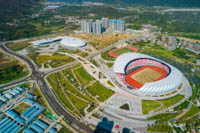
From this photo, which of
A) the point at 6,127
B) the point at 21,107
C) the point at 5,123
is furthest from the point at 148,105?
the point at 5,123

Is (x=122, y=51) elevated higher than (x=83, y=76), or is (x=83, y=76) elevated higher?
(x=122, y=51)

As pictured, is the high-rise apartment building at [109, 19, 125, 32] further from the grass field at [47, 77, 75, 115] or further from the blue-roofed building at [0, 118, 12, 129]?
the blue-roofed building at [0, 118, 12, 129]

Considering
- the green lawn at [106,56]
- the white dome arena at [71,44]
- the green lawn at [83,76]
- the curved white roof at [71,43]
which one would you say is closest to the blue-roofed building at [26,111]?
the green lawn at [83,76]

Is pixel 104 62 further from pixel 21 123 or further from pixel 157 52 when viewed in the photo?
pixel 21 123

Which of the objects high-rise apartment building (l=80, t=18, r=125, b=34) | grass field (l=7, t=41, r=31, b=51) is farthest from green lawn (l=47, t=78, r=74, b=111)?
high-rise apartment building (l=80, t=18, r=125, b=34)

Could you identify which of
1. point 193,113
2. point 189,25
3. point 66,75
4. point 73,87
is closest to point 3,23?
point 66,75

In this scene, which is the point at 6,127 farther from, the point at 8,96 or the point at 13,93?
the point at 13,93
